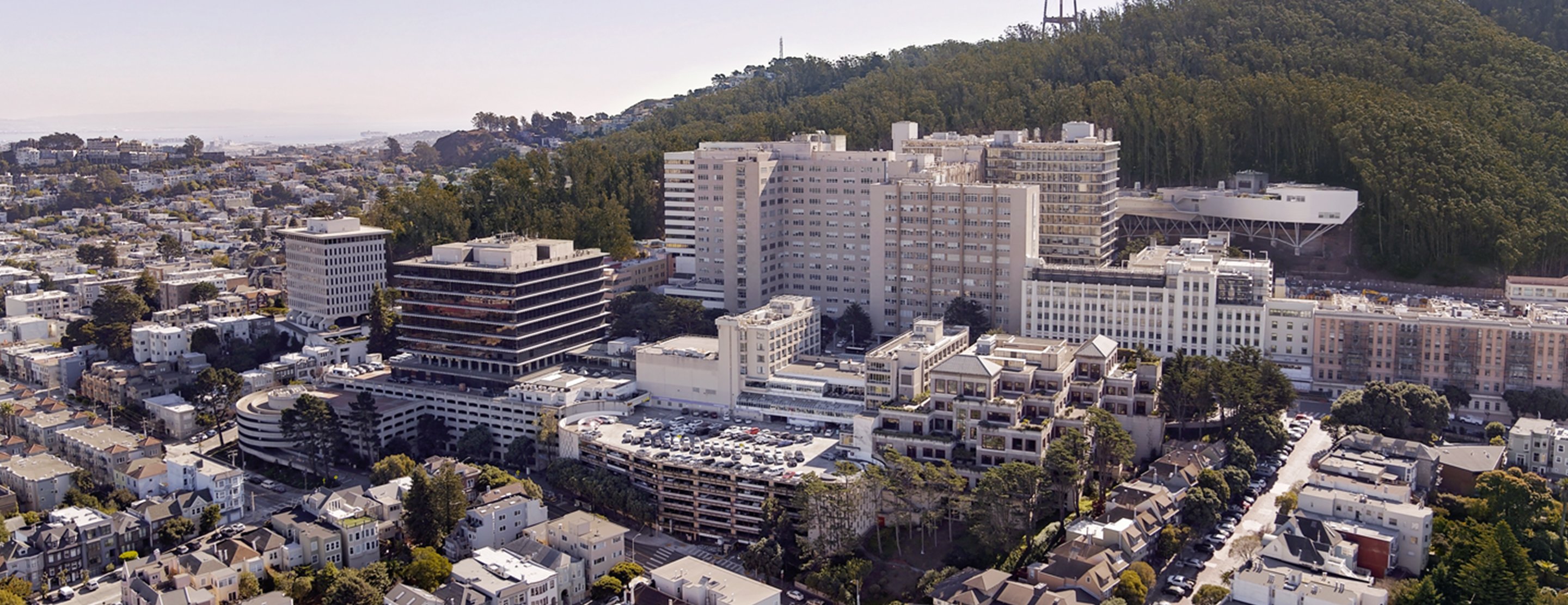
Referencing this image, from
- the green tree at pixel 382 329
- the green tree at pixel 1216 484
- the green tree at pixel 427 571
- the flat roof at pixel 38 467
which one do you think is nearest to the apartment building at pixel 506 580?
the green tree at pixel 427 571

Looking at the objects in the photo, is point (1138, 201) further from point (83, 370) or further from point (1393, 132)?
point (83, 370)

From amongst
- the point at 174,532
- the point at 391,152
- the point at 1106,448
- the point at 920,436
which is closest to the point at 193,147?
the point at 391,152

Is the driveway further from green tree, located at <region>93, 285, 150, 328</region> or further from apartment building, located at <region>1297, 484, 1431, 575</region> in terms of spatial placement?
green tree, located at <region>93, 285, 150, 328</region>

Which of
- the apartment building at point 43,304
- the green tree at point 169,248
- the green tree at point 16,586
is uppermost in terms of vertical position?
the green tree at point 169,248

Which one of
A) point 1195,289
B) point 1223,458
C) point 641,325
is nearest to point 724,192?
point 641,325

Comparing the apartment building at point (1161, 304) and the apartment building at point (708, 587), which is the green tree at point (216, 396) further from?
the apartment building at point (1161, 304)

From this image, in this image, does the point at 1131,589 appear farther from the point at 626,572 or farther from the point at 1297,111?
the point at 1297,111
